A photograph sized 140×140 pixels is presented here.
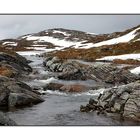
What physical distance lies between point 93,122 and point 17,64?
16707 mm

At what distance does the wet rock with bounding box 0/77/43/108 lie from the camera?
19625 millimetres

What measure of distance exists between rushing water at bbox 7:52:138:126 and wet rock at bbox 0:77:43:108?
0.59 meters

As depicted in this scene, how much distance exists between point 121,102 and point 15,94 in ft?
18.4

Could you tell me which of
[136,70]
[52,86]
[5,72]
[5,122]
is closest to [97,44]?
[136,70]

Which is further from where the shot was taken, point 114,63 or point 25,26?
point 114,63

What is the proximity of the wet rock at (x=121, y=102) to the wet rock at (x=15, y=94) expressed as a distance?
307 centimetres

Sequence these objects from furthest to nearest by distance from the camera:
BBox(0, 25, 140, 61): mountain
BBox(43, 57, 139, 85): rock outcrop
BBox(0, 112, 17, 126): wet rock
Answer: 1. BBox(0, 25, 140, 61): mountain
2. BBox(43, 57, 139, 85): rock outcrop
3. BBox(0, 112, 17, 126): wet rock

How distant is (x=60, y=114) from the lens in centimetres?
1764

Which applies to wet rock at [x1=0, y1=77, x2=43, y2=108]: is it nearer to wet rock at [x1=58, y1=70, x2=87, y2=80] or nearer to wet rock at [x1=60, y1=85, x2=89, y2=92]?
wet rock at [x1=60, y1=85, x2=89, y2=92]

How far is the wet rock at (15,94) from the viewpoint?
19.6 meters

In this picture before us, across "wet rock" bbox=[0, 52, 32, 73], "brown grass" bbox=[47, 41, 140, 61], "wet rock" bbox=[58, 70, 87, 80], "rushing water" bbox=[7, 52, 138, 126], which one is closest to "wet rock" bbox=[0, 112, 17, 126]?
"rushing water" bbox=[7, 52, 138, 126]
